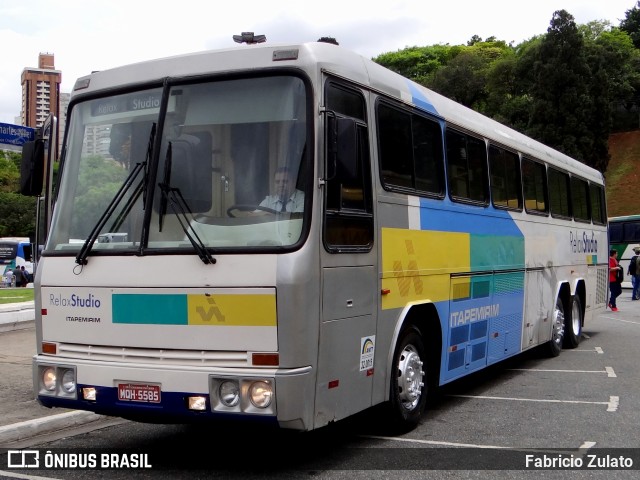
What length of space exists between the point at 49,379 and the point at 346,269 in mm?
2451

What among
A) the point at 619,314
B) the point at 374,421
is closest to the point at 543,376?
the point at 374,421

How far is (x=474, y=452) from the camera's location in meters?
6.42

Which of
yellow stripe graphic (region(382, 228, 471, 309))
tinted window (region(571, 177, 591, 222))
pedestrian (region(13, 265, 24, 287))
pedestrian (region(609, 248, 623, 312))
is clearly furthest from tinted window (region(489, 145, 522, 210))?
pedestrian (region(13, 265, 24, 287))

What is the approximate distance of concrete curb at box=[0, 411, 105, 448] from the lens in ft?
22.5

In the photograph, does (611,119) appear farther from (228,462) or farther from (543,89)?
(228,462)

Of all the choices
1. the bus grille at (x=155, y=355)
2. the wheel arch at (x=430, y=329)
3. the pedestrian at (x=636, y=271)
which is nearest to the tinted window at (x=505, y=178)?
the wheel arch at (x=430, y=329)

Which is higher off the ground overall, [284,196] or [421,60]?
[421,60]

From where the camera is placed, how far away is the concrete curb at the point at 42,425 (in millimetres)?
6871

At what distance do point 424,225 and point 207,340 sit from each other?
8.95 ft

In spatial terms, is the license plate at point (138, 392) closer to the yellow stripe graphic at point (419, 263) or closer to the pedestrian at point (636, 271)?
the yellow stripe graphic at point (419, 263)

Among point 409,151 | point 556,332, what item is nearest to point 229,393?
point 409,151

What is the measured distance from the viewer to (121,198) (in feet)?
19.3

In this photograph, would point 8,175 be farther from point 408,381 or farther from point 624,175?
point 408,381

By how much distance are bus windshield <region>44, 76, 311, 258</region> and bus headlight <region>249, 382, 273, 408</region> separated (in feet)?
3.07
